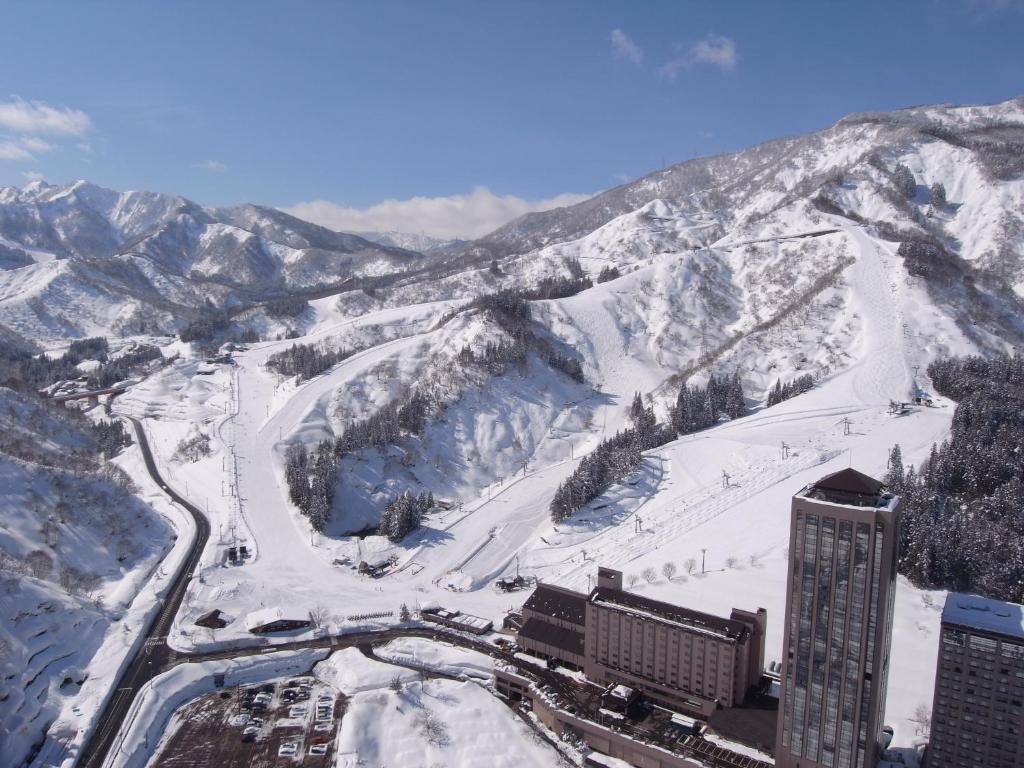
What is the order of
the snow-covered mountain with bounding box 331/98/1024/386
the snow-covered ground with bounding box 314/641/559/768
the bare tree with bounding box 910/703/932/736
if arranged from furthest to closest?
the snow-covered mountain with bounding box 331/98/1024/386
the snow-covered ground with bounding box 314/641/559/768
the bare tree with bounding box 910/703/932/736

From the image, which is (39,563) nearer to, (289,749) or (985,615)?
(289,749)

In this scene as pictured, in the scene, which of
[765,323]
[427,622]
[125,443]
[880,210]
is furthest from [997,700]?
[880,210]

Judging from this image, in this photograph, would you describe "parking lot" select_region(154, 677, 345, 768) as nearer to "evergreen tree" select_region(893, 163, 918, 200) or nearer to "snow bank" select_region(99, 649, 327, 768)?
"snow bank" select_region(99, 649, 327, 768)

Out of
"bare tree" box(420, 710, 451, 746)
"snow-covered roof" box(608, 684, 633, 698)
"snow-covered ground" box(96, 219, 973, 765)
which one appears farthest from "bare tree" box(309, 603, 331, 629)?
"snow-covered roof" box(608, 684, 633, 698)

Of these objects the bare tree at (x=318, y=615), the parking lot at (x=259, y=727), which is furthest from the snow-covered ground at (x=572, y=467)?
the parking lot at (x=259, y=727)

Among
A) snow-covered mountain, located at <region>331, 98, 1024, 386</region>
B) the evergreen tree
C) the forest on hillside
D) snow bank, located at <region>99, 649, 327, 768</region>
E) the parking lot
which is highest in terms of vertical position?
the evergreen tree
